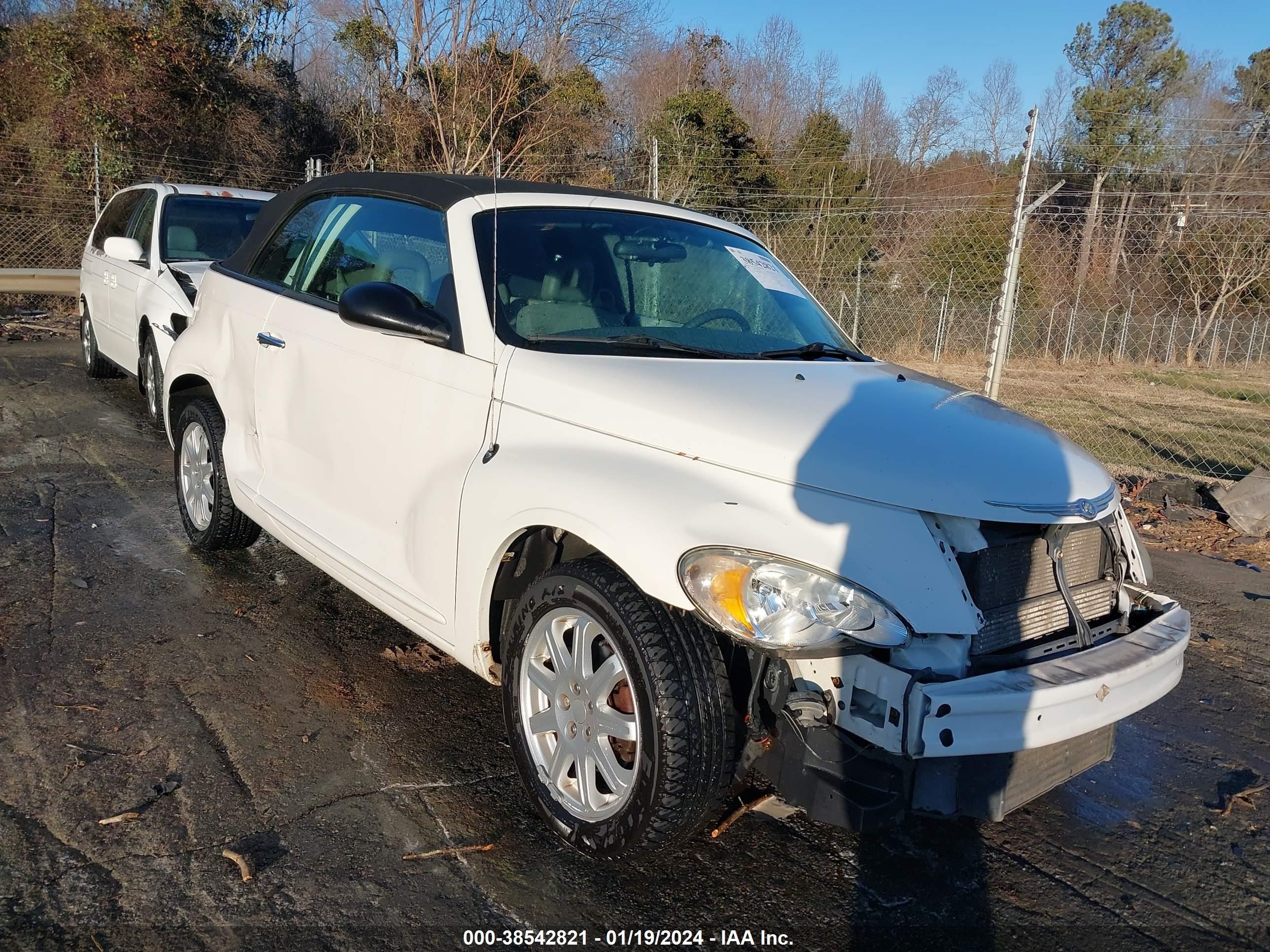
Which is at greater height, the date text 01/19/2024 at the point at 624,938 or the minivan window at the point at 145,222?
the minivan window at the point at 145,222

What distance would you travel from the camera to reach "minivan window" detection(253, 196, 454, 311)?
363 centimetres

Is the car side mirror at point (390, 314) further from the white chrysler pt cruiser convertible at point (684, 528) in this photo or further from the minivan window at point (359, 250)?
the minivan window at point (359, 250)

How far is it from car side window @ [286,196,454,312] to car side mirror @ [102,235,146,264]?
3.35 meters

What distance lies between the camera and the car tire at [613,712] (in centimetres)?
249

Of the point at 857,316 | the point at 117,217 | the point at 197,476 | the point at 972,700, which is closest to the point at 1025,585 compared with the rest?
the point at 972,700

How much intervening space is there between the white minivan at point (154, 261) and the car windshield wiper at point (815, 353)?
4722mm

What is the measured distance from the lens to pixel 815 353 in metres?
3.70

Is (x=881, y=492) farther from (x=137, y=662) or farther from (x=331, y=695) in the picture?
(x=137, y=662)

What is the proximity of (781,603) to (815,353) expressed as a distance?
152 centimetres

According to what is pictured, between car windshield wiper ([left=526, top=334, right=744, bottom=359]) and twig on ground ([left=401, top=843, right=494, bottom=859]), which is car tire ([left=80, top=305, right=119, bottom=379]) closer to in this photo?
car windshield wiper ([left=526, top=334, right=744, bottom=359])

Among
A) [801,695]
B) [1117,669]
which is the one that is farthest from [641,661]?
[1117,669]

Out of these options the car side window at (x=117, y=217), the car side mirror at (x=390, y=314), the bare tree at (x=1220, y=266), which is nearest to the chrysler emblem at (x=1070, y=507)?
the car side mirror at (x=390, y=314)

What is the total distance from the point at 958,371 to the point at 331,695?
46.5 feet

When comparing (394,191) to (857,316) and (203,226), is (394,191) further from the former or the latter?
(857,316)
